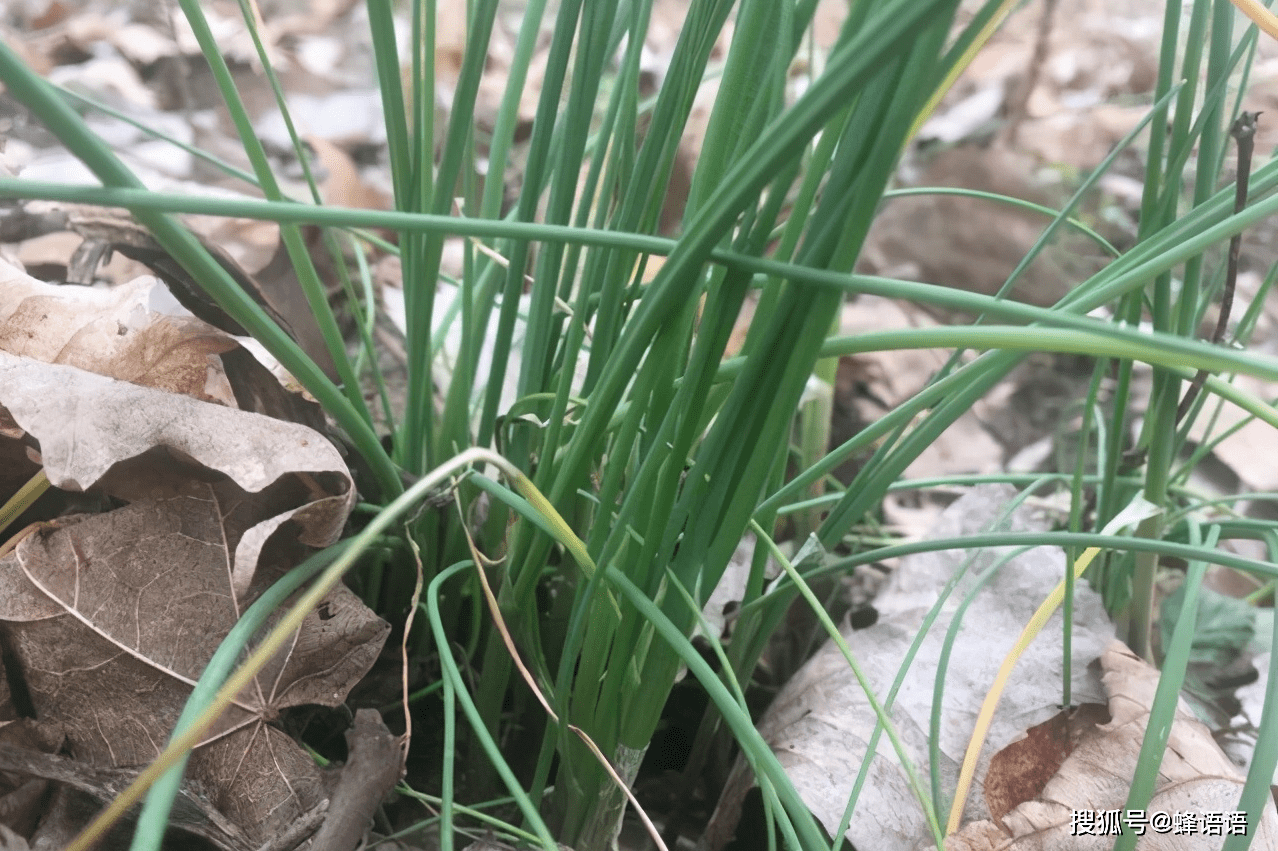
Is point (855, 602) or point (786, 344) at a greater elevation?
point (786, 344)

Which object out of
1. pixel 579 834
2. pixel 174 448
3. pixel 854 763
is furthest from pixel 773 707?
pixel 174 448

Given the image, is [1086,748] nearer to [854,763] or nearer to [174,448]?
[854,763]

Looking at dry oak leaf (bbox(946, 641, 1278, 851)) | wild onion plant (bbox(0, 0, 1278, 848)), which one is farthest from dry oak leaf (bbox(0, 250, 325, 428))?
dry oak leaf (bbox(946, 641, 1278, 851))

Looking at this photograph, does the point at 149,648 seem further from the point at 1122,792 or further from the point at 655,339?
the point at 1122,792

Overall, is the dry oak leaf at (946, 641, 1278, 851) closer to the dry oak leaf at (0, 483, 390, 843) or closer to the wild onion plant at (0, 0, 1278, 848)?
the wild onion plant at (0, 0, 1278, 848)

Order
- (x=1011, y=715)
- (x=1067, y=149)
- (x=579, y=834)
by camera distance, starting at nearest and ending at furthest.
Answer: (x=579, y=834) → (x=1011, y=715) → (x=1067, y=149)

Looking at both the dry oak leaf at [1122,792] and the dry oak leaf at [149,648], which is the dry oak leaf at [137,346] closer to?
the dry oak leaf at [149,648]

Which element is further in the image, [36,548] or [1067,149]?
[1067,149]
